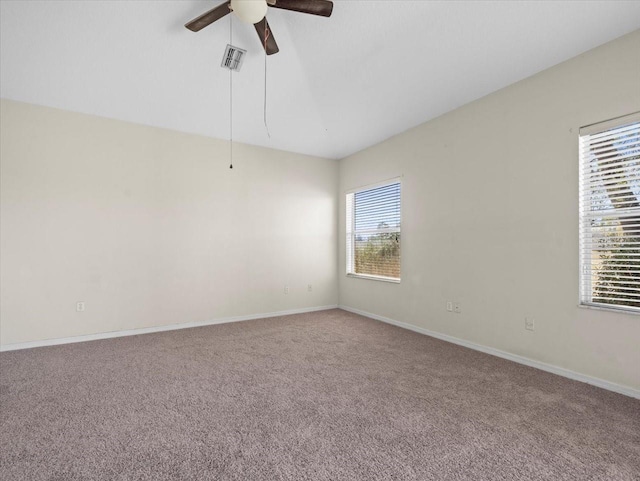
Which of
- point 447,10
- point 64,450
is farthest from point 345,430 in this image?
point 447,10

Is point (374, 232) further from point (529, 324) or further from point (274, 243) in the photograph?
point (529, 324)

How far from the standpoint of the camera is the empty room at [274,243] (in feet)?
6.22

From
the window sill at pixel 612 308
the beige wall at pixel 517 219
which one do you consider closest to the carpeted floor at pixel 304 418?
the beige wall at pixel 517 219

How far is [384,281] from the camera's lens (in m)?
4.71

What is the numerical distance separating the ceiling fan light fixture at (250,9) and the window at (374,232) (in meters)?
3.02

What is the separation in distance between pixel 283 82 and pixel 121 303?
329cm

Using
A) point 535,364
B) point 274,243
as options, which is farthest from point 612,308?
point 274,243

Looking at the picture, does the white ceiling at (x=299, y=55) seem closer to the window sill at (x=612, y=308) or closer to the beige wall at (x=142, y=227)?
the beige wall at (x=142, y=227)

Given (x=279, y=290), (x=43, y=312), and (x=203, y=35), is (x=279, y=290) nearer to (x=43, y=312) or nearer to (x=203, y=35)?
(x=43, y=312)

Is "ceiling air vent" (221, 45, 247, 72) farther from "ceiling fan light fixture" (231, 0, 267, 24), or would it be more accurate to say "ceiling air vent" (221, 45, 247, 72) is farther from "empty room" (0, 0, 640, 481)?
"ceiling fan light fixture" (231, 0, 267, 24)

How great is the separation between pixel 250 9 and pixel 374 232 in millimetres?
3598

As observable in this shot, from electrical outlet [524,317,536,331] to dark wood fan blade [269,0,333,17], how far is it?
10.0 ft

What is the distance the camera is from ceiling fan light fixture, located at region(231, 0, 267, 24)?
73.6 inches

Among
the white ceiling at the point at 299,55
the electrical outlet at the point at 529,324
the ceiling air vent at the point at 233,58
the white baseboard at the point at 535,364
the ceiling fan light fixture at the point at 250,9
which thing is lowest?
the white baseboard at the point at 535,364
